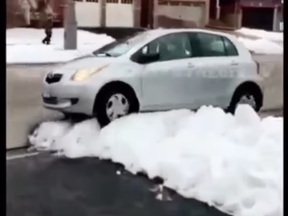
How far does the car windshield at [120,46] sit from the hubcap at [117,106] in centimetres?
16

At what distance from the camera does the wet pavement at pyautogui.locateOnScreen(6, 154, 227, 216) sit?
64.4 inches

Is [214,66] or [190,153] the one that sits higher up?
[214,66]

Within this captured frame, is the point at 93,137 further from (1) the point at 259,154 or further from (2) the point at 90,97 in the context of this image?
(1) the point at 259,154

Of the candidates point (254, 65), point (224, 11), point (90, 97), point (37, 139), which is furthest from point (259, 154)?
point (37, 139)

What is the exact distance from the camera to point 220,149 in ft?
5.82

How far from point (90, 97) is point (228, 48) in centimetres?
56

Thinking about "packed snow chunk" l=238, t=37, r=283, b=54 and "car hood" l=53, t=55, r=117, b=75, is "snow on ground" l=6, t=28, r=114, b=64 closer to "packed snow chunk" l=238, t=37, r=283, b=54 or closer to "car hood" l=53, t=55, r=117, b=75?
Result: "car hood" l=53, t=55, r=117, b=75

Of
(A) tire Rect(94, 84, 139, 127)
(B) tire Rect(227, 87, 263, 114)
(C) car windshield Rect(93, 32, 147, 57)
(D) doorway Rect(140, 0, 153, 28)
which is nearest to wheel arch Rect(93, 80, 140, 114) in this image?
(A) tire Rect(94, 84, 139, 127)

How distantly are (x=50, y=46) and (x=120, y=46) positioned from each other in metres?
0.26

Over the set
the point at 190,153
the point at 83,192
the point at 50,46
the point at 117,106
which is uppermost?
the point at 50,46

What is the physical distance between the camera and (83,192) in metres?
1.70

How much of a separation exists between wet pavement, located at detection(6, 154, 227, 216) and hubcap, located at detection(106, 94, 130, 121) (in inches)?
7.1

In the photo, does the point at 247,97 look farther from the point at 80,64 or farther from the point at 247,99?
the point at 80,64

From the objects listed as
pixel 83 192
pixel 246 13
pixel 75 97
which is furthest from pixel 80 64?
pixel 246 13
